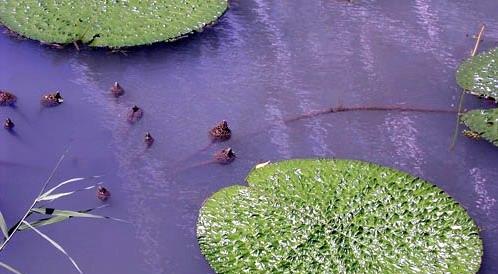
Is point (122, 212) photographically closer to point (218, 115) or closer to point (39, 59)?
point (218, 115)

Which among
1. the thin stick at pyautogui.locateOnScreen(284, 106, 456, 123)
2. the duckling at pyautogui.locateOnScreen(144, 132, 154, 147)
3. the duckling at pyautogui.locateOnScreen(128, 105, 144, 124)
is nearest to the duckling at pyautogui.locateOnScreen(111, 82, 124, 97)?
the duckling at pyautogui.locateOnScreen(128, 105, 144, 124)

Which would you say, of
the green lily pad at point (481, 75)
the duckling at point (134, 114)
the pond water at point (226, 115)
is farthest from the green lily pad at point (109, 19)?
the green lily pad at point (481, 75)

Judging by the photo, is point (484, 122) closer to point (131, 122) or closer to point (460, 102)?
point (460, 102)

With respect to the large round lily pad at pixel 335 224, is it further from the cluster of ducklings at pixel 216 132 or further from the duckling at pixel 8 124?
the duckling at pixel 8 124

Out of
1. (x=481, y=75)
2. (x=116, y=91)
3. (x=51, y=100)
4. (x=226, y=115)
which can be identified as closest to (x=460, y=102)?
(x=481, y=75)

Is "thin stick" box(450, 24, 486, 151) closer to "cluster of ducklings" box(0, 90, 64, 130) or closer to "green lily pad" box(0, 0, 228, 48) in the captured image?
"green lily pad" box(0, 0, 228, 48)

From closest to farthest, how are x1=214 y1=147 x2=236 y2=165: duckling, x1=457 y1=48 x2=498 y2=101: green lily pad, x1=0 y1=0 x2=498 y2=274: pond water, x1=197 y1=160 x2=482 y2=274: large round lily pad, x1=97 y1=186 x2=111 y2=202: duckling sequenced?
x1=197 y1=160 x2=482 y2=274: large round lily pad → x1=0 y1=0 x2=498 y2=274: pond water → x1=97 y1=186 x2=111 y2=202: duckling → x1=214 y1=147 x2=236 y2=165: duckling → x1=457 y1=48 x2=498 y2=101: green lily pad
